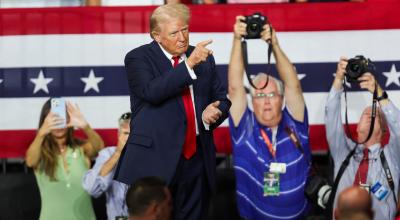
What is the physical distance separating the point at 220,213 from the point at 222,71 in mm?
1044

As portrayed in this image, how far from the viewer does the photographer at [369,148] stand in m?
6.90

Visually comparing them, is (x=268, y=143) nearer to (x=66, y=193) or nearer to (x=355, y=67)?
(x=355, y=67)

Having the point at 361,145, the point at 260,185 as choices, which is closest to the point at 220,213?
the point at 260,185

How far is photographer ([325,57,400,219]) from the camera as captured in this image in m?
6.90

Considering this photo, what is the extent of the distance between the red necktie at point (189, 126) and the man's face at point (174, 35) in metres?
0.08

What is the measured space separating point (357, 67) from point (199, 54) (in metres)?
2.22

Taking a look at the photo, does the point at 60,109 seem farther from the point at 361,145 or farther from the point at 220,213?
the point at 361,145

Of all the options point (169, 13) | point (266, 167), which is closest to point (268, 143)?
point (266, 167)

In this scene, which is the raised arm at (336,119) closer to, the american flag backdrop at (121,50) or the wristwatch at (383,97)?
the wristwatch at (383,97)

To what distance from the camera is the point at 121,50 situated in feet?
24.8

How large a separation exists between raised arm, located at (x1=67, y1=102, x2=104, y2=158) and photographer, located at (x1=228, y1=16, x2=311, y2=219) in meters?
0.98

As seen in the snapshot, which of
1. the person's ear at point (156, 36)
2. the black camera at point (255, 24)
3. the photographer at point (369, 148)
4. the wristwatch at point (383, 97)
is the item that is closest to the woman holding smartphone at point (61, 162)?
the black camera at point (255, 24)

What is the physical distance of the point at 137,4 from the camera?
303 inches

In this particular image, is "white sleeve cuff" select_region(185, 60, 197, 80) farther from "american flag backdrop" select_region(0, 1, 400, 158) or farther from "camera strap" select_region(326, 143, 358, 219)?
"american flag backdrop" select_region(0, 1, 400, 158)
